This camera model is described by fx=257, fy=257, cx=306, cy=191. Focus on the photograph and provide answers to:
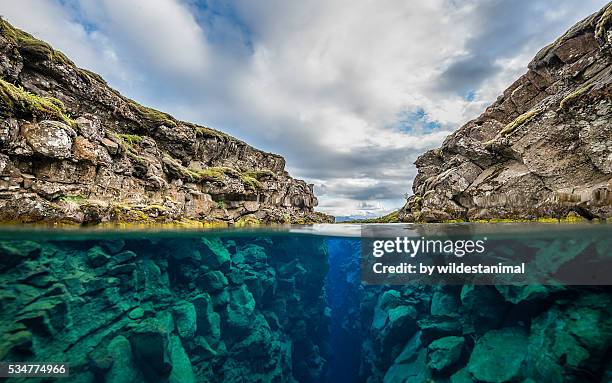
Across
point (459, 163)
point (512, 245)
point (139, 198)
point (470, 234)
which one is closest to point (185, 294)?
point (139, 198)

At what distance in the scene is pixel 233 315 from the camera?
22469 mm

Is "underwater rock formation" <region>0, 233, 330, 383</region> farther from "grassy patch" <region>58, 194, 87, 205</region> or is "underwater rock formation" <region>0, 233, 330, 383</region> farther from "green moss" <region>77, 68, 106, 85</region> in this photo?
"green moss" <region>77, 68, 106, 85</region>

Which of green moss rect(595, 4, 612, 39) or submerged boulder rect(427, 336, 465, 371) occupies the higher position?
green moss rect(595, 4, 612, 39)

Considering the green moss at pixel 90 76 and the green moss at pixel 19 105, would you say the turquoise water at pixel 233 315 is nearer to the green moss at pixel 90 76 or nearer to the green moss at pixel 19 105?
the green moss at pixel 19 105

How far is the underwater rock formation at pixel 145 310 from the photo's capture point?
12.3m

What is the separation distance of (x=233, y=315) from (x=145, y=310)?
797 centimetres

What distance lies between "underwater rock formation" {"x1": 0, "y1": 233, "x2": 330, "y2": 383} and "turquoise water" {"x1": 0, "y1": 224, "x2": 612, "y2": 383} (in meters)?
0.07

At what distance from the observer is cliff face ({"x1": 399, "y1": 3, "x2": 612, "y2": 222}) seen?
17578 mm

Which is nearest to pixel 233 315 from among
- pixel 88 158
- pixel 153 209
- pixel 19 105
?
pixel 153 209

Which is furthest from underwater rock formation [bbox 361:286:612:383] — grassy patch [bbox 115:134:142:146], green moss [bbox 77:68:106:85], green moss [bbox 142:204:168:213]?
green moss [bbox 77:68:106:85]

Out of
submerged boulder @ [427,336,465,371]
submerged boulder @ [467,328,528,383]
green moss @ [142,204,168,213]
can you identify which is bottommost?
submerged boulder @ [427,336,465,371]

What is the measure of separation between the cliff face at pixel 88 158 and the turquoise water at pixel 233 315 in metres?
4.73

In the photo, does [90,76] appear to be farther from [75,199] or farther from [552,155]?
[552,155]

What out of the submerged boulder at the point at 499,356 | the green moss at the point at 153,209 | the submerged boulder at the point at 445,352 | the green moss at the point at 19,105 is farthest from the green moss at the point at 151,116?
the submerged boulder at the point at 499,356
